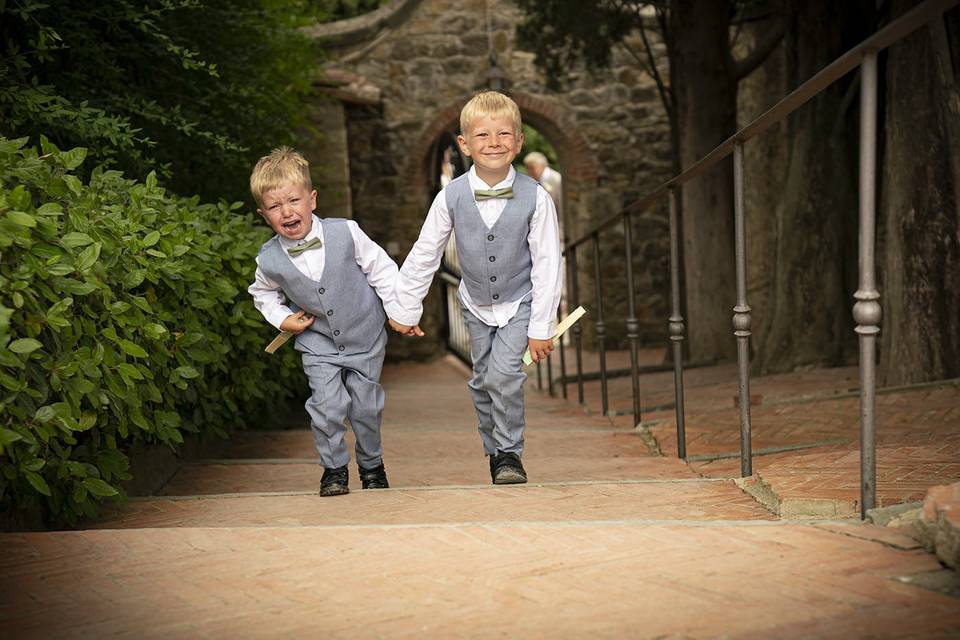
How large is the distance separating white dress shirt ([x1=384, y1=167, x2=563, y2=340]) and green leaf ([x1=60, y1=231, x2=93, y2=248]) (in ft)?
3.41

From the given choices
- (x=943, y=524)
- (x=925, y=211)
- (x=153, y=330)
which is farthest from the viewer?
(x=925, y=211)

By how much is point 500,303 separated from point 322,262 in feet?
1.91

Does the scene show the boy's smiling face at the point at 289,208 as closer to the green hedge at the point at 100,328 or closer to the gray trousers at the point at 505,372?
the green hedge at the point at 100,328

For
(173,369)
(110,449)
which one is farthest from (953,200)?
(110,449)

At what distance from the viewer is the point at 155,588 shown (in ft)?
6.82

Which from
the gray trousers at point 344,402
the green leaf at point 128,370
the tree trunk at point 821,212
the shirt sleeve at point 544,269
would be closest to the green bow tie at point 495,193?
the shirt sleeve at point 544,269

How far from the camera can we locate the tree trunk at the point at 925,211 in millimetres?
4957

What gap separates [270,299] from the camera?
357 centimetres

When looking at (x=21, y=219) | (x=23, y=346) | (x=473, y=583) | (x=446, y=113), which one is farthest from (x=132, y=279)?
(x=446, y=113)

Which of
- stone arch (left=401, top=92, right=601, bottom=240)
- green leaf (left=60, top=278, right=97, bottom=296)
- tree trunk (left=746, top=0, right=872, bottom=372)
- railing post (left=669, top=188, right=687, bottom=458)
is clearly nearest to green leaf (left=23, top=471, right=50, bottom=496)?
green leaf (left=60, top=278, right=97, bottom=296)

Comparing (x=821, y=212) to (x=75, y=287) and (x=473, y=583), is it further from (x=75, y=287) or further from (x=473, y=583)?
(x=473, y=583)

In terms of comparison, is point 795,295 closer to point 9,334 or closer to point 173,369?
point 173,369

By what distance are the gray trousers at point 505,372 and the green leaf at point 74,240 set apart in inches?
49.1

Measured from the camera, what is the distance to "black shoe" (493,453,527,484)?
3459mm
